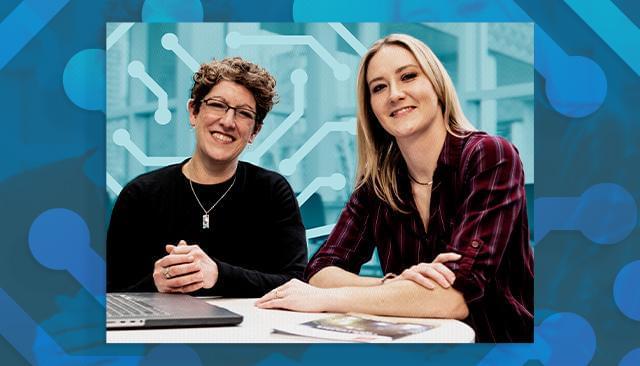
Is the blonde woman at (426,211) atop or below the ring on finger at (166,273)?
atop

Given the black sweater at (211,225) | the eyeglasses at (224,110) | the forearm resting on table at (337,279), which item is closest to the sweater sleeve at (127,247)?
the black sweater at (211,225)

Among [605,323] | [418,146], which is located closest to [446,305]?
[418,146]

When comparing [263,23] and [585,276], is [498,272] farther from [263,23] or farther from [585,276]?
[263,23]

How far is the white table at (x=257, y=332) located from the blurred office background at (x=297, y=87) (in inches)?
11.4

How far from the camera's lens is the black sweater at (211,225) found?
2.02 metres

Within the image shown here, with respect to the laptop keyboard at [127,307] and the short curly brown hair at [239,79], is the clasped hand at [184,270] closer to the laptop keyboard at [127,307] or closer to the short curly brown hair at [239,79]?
the laptop keyboard at [127,307]

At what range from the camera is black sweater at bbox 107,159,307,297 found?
2023 millimetres

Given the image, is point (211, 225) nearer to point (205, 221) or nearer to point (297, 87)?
point (205, 221)

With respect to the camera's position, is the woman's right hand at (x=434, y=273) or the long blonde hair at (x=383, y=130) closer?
the woman's right hand at (x=434, y=273)

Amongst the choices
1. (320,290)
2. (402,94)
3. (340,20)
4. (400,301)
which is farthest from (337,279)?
(340,20)

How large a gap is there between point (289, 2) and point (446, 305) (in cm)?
95

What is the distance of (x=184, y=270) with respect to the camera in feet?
6.57

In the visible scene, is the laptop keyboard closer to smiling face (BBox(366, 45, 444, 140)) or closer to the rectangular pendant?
the rectangular pendant

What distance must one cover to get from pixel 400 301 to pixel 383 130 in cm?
50
